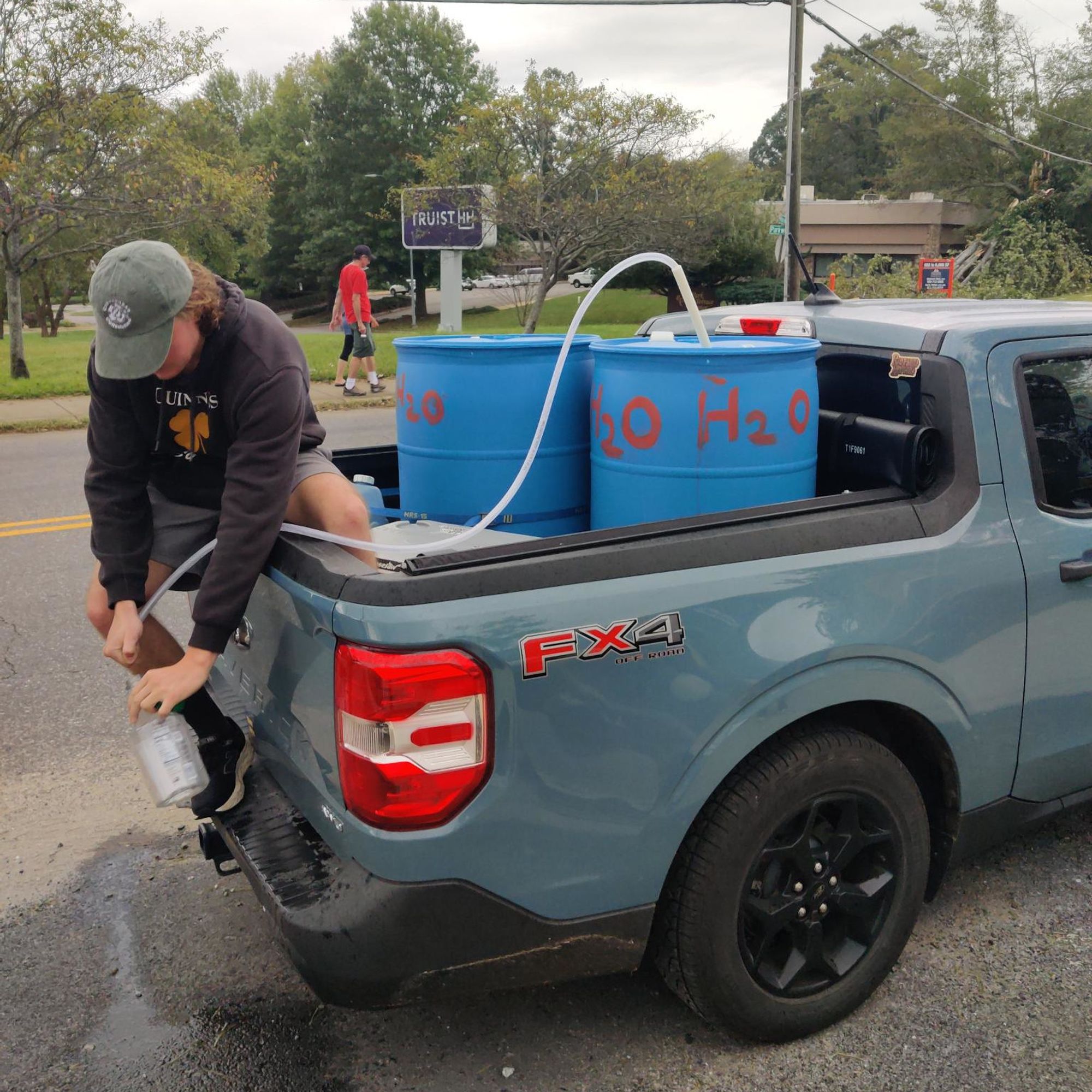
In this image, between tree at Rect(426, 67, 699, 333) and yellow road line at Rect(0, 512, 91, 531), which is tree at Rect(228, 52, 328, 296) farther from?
yellow road line at Rect(0, 512, 91, 531)

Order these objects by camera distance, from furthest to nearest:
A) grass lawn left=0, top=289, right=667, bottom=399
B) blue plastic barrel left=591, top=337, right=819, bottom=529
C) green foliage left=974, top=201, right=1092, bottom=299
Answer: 1. green foliage left=974, top=201, right=1092, bottom=299
2. grass lawn left=0, top=289, right=667, bottom=399
3. blue plastic barrel left=591, top=337, right=819, bottom=529

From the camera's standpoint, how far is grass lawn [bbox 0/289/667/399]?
630 inches

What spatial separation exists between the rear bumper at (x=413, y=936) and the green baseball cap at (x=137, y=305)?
Answer: 44.8 inches

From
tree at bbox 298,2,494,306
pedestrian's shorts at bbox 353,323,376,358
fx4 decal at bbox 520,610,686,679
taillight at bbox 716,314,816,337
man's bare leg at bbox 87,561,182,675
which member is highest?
tree at bbox 298,2,494,306

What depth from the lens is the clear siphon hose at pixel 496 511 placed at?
2.29 metres

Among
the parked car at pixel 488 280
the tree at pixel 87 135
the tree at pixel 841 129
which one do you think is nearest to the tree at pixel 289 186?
the parked car at pixel 488 280

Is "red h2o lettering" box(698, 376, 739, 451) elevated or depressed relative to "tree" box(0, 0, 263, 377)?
depressed

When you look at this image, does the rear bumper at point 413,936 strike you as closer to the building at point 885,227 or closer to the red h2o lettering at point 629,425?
the red h2o lettering at point 629,425

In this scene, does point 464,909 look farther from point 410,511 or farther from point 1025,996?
point 1025,996

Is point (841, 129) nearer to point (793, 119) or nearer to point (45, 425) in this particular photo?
point (793, 119)

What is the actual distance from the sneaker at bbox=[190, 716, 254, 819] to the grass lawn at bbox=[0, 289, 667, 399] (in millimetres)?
6227

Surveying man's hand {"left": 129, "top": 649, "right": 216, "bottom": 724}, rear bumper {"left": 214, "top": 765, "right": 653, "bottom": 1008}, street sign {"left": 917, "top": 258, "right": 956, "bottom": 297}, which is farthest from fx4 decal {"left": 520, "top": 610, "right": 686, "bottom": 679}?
street sign {"left": 917, "top": 258, "right": 956, "bottom": 297}

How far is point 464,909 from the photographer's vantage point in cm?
200

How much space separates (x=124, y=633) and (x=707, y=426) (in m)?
1.49
